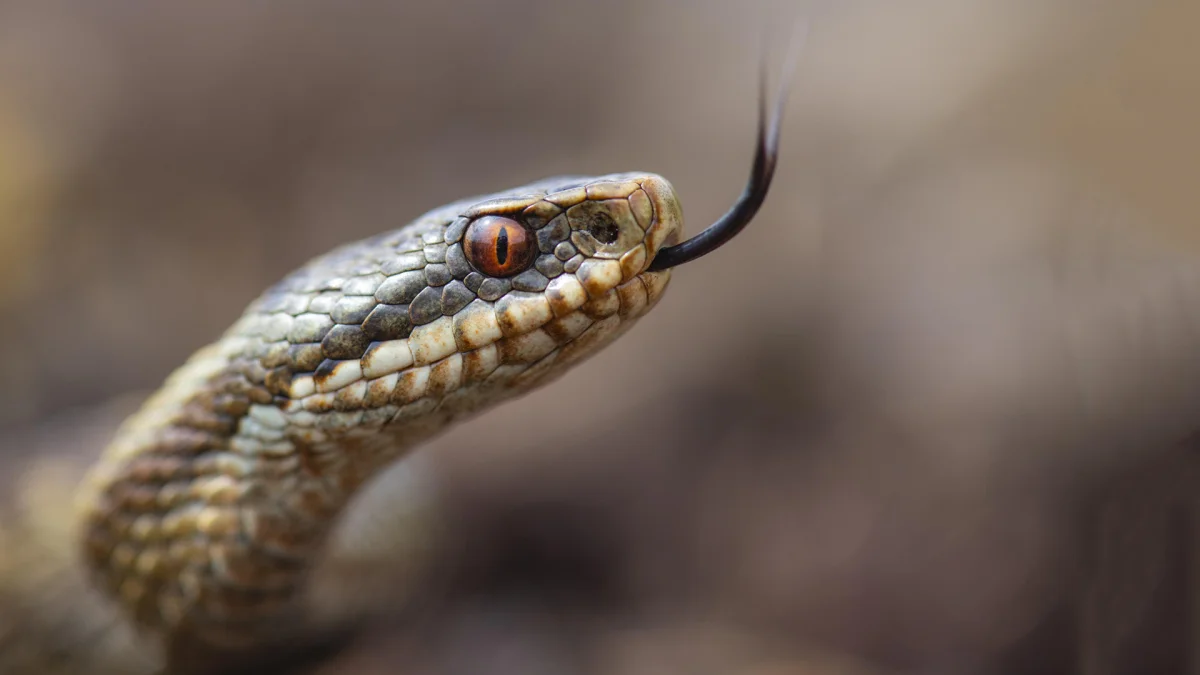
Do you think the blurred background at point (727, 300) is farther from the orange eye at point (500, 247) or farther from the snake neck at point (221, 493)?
the orange eye at point (500, 247)

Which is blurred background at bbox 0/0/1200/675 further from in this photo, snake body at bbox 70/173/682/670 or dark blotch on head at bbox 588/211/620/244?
dark blotch on head at bbox 588/211/620/244

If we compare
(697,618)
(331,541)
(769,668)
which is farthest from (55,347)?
(769,668)

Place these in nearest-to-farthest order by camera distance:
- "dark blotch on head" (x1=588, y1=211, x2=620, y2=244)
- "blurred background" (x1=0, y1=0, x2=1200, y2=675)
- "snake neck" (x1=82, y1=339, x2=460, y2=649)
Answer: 1. "dark blotch on head" (x1=588, y1=211, x2=620, y2=244)
2. "snake neck" (x1=82, y1=339, x2=460, y2=649)
3. "blurred background" (x1=0, y1=0, x2=1200, y2=675)

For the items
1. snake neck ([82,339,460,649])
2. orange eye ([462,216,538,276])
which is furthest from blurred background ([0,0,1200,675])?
orange eye ([462,216,538,276])

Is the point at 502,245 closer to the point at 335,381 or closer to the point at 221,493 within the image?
the point at 335,381

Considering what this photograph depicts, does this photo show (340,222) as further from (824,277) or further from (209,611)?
(209,611)

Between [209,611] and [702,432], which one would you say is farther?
[702,432]

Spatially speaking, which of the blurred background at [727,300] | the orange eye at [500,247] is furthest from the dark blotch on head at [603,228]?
the blurred background at [727,300]

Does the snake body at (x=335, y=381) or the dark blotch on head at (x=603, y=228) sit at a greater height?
the dark blotch on head at (x=603, y=228)

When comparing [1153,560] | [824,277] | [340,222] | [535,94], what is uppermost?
[535,94]
